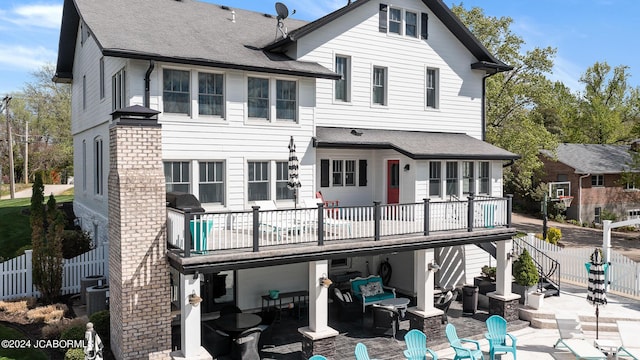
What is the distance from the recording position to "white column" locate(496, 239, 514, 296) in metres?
15.6

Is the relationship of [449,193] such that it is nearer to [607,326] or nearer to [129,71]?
[607,326]

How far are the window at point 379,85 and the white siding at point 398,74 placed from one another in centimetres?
23

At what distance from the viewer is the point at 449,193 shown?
1802 cm

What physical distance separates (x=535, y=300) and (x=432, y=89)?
30.0 feet

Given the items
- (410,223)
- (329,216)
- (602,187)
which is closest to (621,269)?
(410,223)

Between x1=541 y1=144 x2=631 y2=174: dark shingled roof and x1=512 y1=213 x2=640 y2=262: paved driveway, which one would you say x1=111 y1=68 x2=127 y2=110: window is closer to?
x1=512 y1=213 x2=640 y2=262: paved driveway

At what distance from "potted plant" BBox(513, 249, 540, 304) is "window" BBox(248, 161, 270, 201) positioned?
9.13 meters

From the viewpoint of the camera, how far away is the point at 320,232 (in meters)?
12.1

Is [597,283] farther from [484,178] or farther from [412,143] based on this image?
[412,143]

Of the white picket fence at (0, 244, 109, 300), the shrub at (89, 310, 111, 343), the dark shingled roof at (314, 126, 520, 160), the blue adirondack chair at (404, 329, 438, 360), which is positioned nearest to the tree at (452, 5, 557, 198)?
the dark shingled roof at (314, 126, 520, 160)

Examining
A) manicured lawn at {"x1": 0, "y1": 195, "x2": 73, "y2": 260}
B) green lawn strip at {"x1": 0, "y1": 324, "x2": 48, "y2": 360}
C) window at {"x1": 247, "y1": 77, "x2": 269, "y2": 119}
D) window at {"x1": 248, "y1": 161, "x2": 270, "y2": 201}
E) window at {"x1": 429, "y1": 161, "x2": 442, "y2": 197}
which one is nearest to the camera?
green lawn strip at {"x1": 0, "y1": 324, "x2": 48, "y2": 360}

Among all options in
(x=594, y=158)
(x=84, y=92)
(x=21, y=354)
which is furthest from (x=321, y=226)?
(x=594, y=158)

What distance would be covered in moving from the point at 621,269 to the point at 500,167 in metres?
6.19

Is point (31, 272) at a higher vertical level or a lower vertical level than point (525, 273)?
higher
